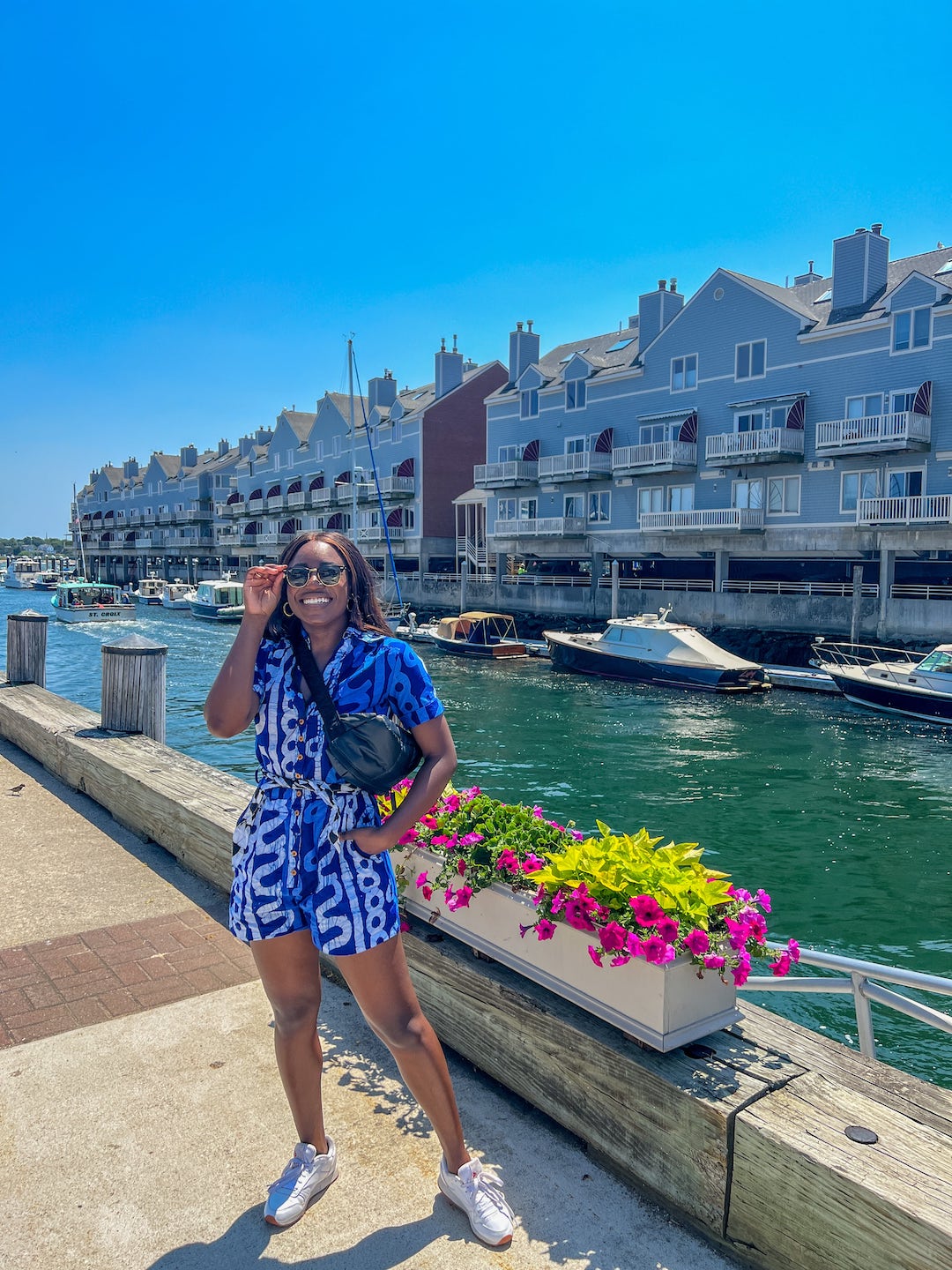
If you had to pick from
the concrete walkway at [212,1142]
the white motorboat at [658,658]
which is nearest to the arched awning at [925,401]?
the white motorboat at [658,658]

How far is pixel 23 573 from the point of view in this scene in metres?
138

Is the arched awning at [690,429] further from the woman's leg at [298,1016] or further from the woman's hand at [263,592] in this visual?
the woman's leg at [298,1016]

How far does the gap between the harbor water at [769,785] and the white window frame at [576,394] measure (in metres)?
16.7

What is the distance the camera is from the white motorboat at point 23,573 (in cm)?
10769

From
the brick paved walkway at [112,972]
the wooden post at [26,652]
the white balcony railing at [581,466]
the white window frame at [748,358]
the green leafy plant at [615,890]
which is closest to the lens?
the green leafy plant at [615,890]

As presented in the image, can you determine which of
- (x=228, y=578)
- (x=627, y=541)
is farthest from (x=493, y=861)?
(x=228, y=578)

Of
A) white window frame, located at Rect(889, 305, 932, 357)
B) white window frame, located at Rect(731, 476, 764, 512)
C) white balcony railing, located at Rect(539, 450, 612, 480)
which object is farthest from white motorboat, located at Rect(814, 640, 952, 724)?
white balcony railing, located at Rect(539, 450, 612, 480)

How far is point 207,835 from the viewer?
532 centimetres

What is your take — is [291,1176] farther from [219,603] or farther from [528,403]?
[219,603]

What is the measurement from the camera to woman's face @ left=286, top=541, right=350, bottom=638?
2693 millimetres

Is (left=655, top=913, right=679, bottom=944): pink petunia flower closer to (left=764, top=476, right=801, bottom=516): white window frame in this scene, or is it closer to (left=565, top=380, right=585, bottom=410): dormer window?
(left=764, top=476, right=801, bottom=516): white window frame

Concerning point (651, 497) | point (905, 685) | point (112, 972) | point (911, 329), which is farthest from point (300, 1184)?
point (651, 497)

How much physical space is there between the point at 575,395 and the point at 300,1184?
42058 mm

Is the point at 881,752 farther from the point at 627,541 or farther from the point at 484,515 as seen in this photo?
the point at 484,515
